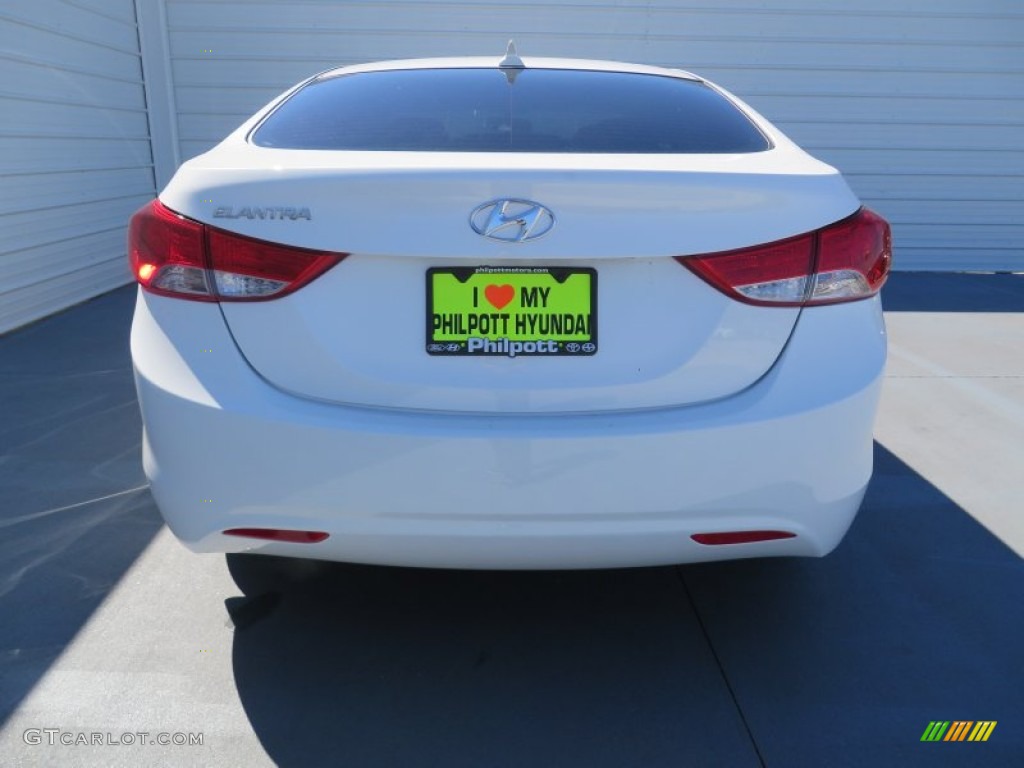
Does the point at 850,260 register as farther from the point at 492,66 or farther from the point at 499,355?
the point at 492,66

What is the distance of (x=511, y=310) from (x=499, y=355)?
0.32 feet

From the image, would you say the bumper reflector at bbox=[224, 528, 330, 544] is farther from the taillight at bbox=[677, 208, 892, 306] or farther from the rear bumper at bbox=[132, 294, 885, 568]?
the taillight at bbox=[677, 208, 892, 306]

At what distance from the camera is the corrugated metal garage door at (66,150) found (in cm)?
575

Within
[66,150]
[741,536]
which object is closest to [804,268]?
[741,536]

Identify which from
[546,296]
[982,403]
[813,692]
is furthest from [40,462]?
[982,403]

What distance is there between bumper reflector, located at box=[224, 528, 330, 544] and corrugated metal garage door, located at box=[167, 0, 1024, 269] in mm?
6785

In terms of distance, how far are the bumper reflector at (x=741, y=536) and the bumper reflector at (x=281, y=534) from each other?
0.83 m

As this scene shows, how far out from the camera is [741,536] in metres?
2.05

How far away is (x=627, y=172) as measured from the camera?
1936 mm

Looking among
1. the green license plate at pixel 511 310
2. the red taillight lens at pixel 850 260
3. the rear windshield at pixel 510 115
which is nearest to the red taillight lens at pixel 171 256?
the rear windshield at pixel 510 115

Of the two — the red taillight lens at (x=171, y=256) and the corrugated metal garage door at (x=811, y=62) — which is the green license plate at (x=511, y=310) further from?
the corrugated metal garage door at (x=811, y=62)

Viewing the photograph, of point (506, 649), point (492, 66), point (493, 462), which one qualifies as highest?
point (492, 66)

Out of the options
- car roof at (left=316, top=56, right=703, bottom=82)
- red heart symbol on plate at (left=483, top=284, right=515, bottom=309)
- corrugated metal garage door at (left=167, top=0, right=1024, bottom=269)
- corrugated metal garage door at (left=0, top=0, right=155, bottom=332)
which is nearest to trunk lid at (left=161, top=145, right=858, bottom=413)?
red heart symbol on plate at (left=483, top=284, right=515, bottom=309)

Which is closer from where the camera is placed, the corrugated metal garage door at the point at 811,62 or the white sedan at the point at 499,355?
the white sedan at the point at 499,355
